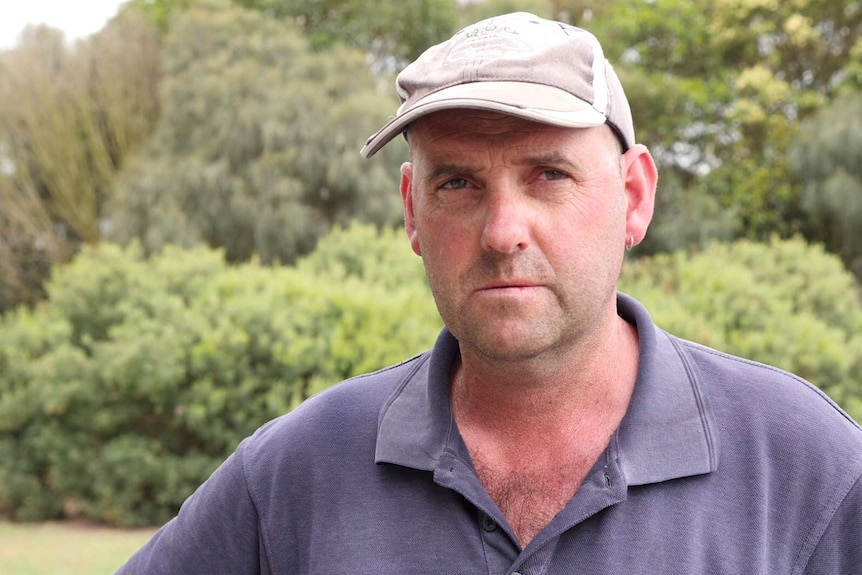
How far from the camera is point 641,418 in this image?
1.83m

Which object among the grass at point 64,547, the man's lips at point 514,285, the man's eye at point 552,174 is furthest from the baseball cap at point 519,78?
the grass at point 64,547

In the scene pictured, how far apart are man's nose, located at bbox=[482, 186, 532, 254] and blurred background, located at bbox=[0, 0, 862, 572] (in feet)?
18.6

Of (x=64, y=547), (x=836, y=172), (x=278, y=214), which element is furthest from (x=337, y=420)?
(x=836, y=172)

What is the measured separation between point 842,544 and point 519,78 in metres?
0.95

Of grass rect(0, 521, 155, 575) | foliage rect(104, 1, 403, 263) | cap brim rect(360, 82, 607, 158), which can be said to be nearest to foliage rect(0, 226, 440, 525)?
grass rect(0, 521, 155, 575)

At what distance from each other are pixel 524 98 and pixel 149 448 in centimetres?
665

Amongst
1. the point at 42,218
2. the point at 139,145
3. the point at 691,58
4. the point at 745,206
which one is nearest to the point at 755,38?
the point at 691,58

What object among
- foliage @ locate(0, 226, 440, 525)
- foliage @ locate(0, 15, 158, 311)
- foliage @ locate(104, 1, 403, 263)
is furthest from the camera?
foliage @ locate(0, 15, 158, 311)

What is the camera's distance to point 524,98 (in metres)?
1.71

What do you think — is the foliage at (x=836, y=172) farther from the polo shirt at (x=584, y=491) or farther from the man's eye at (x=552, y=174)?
the man's eye at (x=552, y=174)

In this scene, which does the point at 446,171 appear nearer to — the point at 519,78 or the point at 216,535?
the point at 519,78

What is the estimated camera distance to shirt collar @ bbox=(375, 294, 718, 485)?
175 cm

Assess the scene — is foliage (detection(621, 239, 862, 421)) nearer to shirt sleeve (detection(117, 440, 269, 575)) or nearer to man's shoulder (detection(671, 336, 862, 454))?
man's shoulder (detection(671, 336, 862, 454))

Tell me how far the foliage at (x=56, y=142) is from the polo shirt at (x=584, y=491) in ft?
50.6
